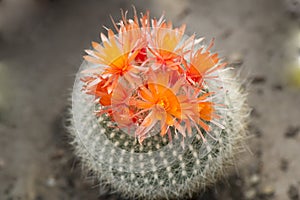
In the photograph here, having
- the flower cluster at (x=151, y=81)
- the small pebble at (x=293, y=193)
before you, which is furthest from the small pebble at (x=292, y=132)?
the flower cluster at (x=151, y=81)

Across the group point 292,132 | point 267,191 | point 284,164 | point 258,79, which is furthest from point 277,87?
point 267,191

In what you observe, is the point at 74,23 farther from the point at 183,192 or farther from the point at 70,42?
the point at 183,192

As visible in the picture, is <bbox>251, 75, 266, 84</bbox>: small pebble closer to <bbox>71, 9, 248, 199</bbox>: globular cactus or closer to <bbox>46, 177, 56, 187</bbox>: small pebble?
<bbox>71, 9, 248, 199</bbox>: globular cactus

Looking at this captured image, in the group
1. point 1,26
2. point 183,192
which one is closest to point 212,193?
point 183,192

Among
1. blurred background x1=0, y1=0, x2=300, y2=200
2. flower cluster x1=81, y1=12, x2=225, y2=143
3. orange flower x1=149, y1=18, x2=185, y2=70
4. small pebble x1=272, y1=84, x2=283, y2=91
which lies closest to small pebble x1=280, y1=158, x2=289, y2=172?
blurred background x1=0, y1=0, x2=300, y2=200

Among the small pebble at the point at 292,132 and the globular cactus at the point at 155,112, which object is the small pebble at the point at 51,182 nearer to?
the globular cactus at the point at 155,112
